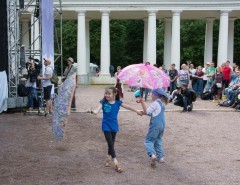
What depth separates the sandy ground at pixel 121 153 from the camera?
7.16 m

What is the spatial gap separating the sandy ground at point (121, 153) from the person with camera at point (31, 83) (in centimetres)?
159

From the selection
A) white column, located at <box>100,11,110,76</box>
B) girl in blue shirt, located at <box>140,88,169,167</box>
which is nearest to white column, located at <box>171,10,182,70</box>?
white column, located at <box>100,11,110,76</box>

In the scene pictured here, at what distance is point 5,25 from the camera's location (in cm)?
1561

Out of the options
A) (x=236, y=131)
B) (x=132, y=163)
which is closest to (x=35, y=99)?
(x=236, y=131)

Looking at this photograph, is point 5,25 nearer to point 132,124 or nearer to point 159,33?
point 132,124

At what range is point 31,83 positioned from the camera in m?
15.6

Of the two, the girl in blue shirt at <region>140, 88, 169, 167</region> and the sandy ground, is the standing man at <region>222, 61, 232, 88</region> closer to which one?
the sandy ground

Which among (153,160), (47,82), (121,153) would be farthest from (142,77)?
(47,82)

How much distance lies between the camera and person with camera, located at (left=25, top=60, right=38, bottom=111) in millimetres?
15328

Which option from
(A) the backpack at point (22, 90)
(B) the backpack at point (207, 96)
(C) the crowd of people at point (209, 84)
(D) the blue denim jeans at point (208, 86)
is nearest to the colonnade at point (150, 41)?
(C) the crowd of people at point (209, 84)

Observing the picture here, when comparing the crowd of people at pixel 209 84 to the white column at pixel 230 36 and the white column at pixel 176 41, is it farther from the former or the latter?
the white column at pixel 230 36

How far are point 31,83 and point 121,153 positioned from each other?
24.4ft

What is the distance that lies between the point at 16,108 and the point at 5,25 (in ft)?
9.86

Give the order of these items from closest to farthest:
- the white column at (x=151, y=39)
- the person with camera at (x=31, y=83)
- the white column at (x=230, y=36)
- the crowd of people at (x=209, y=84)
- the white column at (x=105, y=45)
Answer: the person with camera at (x=31, y=83)
the crowd of people at (x=209, y=84)
the white column at (x=151, y=39)
the white column at (x=105, y=45)
the white column at (x=230, y=36)
